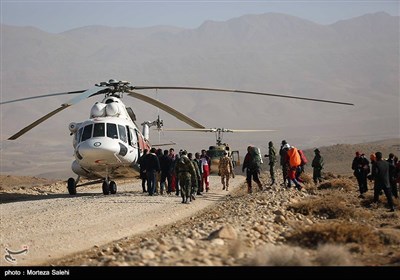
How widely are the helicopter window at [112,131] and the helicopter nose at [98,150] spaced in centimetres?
26

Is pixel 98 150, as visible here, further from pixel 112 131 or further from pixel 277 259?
pixel 277 259

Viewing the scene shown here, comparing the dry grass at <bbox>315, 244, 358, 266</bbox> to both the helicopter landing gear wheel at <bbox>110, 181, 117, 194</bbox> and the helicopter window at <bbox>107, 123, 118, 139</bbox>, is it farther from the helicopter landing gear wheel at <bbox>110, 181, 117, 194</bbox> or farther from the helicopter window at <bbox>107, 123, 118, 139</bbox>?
the helicopter landing gear wheel at <bbox>110, 181, 117, 194</bbox>

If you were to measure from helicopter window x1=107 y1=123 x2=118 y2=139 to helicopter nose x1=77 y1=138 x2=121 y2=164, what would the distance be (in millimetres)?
255

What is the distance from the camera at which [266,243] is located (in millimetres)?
9383

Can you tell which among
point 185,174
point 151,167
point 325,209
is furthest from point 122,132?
point 325,209

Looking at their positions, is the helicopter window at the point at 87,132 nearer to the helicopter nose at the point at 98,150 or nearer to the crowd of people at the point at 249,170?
the helicopter nose at the point at 98,150

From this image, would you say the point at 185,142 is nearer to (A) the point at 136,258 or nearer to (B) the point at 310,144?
(B) the point at 310,144

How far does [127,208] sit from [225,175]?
8517mm

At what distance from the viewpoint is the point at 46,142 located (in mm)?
180375

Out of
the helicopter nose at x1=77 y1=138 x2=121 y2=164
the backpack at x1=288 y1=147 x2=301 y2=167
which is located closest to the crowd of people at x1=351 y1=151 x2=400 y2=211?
the backpack at x1=288 y1=147 x2=301 y2=167

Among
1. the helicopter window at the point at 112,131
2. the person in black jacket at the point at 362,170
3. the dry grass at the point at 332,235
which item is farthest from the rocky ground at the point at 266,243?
the helicopter window at the point at 112,131

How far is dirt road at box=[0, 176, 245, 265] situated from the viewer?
10.5m

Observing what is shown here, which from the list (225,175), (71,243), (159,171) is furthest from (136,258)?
(225,175)
